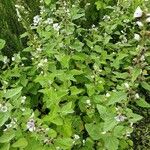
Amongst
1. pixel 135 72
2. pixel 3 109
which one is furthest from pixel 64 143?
pixel 135 72

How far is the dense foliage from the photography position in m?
2.55

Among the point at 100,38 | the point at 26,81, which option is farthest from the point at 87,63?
the point at 26,81

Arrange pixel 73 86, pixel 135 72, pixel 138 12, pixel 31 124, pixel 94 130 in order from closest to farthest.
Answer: pixel 138 12 < pixel 135 72 < pixel 31 124 < pixel 94 130 < pixel 73 86

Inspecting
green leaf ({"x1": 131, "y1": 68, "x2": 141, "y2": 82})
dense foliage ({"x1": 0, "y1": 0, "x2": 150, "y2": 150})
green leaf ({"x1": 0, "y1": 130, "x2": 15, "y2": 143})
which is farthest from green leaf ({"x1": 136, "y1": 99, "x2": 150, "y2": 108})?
green leaf ({"x1": 0, "y1": 130, "x2": 15, "y2": 143})

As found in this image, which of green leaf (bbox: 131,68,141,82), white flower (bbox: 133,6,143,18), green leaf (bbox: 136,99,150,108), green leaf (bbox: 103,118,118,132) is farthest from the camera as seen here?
green leaf (bbox: 136,99,150,108)

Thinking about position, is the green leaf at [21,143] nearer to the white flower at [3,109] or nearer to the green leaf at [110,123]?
the white flower at [3,109]

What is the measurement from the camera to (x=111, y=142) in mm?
2697

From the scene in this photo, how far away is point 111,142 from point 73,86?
0.62 meters

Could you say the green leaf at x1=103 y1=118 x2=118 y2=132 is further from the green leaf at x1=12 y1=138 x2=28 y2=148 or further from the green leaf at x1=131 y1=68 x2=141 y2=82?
the green leaf at x1=12 y1=138 x2=28 y2=148

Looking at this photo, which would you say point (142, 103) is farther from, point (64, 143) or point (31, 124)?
point (31, 124)

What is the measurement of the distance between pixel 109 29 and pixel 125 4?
0.31 meters

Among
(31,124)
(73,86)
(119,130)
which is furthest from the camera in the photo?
(73,86)

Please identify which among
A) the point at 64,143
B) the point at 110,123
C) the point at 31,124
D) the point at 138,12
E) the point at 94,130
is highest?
the point at 138,12

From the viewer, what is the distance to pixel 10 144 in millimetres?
2920
